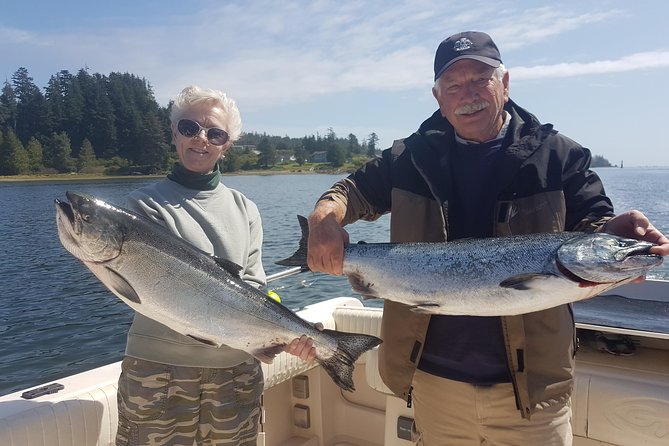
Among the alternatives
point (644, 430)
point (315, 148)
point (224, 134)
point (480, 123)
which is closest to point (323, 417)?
point (644, 430)

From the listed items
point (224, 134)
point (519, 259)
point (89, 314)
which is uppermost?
point (224, 134)

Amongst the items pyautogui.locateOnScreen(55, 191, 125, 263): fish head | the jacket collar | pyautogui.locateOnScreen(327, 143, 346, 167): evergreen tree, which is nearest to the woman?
pyautogui.locateOnScreen(55, 191, 125, 263): fish head

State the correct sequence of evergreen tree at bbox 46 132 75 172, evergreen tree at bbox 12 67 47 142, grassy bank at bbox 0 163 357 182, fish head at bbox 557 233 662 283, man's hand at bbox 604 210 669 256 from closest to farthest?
1. fish head at bbox 557 233 662 283
2. man's hand at bbox 604 210 669 256
3. grassy bank at bbox 0 163 357 182
4. evergreen tree at bbox 46 132 75 172
5. evergreen tree at bbox 12 67 47 142

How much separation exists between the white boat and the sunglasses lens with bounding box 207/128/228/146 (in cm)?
191

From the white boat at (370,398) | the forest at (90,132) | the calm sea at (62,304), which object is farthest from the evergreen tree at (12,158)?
the white boat at (370,398)

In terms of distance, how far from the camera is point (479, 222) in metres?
3.10

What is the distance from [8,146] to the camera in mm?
82938

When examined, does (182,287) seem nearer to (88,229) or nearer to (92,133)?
(88,229)

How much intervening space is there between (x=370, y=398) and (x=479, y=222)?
342cm

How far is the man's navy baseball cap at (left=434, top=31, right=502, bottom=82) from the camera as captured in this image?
9.93ft

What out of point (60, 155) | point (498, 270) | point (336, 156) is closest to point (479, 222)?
point (498, 270)

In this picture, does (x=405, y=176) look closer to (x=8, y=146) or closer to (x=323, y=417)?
(x=323, y=417)

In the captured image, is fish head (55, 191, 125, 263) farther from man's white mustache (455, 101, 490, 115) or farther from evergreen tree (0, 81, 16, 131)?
evergreen tree (0, 81, 16, 131)

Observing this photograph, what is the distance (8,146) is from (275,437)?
306 ft
